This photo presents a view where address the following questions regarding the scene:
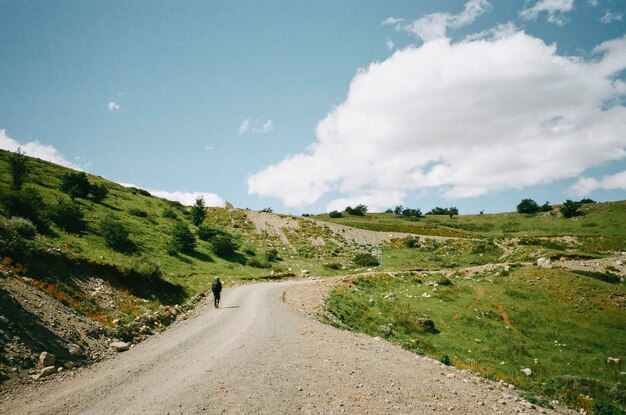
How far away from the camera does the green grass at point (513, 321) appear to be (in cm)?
1794

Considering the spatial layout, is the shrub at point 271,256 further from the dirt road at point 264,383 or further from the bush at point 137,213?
the dirt road at point 264,383

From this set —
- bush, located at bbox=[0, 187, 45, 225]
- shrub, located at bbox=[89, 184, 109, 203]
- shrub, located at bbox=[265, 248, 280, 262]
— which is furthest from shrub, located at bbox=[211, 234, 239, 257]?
bush, located at bbox=[0, 187, 45, 225]

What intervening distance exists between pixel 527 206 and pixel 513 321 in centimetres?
9595

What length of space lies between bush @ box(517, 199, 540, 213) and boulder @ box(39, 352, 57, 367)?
12186cm

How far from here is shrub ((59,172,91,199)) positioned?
47378mm

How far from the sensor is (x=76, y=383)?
10.1 metres

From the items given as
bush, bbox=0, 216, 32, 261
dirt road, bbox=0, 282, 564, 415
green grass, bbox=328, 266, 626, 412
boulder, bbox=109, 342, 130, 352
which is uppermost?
bush, bbox=0, 216, 32, 261

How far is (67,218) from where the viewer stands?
31.4 m

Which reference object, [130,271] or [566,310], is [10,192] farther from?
[566,310]

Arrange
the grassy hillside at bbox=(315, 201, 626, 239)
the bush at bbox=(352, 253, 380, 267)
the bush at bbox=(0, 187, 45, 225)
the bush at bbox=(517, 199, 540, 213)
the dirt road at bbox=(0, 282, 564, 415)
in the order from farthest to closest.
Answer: the bush at bbox=(517, 199, 540, 213) → the grassy hillside at bbox=(315, 201, 626, 239) → the bush at bbox=(352, 253, 380, 267) → the bush at bbox=(0, 187, 45, 225) → the dirt road at bbox=(0, 282, 564, 415)

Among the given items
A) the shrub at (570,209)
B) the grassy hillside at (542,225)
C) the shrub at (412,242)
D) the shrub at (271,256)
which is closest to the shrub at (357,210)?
the grassy hillside at (542,225)

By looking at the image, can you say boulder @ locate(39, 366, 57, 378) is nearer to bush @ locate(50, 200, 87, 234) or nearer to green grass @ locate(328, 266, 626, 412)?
green grass @ locate(328, 266, 626, 412)

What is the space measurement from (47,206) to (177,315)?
2402cm

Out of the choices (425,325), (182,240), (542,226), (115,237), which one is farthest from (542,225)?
(115,237)
